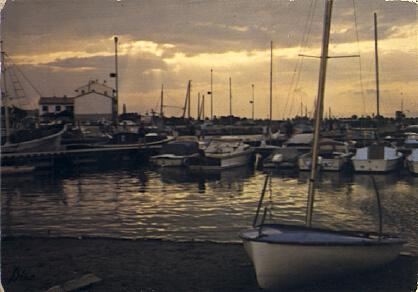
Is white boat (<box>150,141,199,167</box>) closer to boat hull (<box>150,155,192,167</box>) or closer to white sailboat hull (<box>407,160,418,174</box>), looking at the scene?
boat hull (<box>150,155,192,167</box>)

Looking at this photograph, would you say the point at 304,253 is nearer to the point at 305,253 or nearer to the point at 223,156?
the point at 305,253

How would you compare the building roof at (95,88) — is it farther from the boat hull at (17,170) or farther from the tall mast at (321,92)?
the boat hull at (17,170)

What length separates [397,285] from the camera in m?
5.78

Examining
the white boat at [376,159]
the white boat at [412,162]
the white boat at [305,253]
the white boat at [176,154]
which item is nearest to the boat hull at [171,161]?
the white boat at [176,154]

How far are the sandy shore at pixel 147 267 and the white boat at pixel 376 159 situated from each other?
10.4m

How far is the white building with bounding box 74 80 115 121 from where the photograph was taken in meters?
8.59

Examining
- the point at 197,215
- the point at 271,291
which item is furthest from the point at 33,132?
the point at 271,291

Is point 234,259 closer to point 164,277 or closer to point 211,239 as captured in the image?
point 164,277

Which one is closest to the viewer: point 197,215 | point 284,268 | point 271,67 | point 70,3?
point 284,268

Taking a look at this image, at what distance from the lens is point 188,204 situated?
12250 millimetres

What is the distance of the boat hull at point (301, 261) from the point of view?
5.28m

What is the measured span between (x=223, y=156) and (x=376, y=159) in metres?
6.32

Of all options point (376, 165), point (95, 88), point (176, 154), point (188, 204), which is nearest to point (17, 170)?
point (176, 154)

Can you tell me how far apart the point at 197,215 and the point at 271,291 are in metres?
5.20
